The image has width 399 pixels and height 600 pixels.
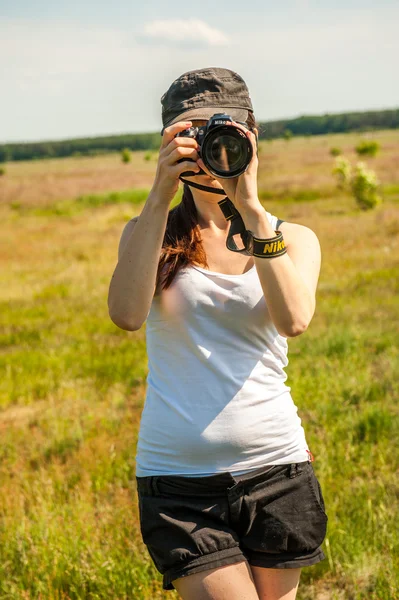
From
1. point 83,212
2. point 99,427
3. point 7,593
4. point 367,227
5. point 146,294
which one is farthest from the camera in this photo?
point 83,212

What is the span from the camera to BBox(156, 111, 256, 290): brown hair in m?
2.05

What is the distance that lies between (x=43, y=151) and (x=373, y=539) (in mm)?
150929

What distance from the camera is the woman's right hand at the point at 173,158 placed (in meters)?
1.91

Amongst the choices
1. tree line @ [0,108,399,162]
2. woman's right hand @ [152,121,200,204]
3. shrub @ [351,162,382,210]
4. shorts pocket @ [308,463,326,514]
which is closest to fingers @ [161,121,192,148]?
woman's right hand @ [152,121,200,204]

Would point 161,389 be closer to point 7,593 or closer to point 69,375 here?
point 7,593

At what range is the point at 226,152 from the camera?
74.7 inches

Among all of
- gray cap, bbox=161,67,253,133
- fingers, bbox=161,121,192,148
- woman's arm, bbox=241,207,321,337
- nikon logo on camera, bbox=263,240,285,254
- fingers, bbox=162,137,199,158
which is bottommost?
woman's arm, bbox=241,207,321,337

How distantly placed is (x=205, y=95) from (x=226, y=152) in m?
0.25

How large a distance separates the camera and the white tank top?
311 mm

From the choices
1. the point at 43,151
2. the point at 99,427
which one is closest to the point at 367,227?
the point at 99,427

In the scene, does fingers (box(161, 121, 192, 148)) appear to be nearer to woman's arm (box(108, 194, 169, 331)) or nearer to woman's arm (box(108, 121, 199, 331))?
woman's arm (box(108, 121, 199, 331))

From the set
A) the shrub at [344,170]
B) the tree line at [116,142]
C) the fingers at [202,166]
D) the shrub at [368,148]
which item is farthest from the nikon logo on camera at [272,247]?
the tree line at [116,142]

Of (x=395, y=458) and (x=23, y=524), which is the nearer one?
(x=23, y=524)

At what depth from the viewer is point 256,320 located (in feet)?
6.63
